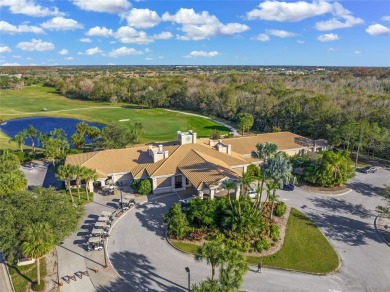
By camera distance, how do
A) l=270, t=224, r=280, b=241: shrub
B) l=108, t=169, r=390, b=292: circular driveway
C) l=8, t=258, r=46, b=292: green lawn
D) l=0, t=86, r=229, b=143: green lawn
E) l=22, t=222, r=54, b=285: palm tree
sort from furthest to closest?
l=0, t=86, r=229, b=143: green lawn
l=270, t=224, r=280, b=241: shrub
l=108, t=169, r=390, b=292: circular driveway
l=8, t=258, r=46, b=292: green lawn
l=22, t=222, r=54, b=285: palm tree

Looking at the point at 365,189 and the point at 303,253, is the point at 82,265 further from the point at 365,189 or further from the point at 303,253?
the point at 365,189

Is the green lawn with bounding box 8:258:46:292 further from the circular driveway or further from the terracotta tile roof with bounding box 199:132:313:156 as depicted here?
the terracotta tile roof with bounding box 199:132:313:156

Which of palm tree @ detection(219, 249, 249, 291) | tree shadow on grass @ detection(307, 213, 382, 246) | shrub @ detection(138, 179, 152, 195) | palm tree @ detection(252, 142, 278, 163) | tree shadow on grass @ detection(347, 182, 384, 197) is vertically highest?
palm tree @ detection(252, 142, 278, 163)

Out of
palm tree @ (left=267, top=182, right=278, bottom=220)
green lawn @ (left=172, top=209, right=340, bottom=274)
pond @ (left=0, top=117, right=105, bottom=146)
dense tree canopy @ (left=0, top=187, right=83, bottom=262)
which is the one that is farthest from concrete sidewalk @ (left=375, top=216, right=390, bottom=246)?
pond @ (left=0, top=117, right=105, bottom=146)

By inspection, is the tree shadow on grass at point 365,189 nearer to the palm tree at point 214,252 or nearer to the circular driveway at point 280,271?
the circular driveway at point 280,271

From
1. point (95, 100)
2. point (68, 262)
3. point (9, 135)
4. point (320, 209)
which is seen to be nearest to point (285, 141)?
point (320, 209)

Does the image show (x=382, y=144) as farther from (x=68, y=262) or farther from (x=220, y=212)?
(x=68, y=262)

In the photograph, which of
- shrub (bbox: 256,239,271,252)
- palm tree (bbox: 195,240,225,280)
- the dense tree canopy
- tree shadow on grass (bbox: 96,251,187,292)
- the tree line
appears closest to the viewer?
palm tree (bbox: 195,240,225,280)

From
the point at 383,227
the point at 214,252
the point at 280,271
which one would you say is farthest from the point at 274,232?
the point at 383,227
